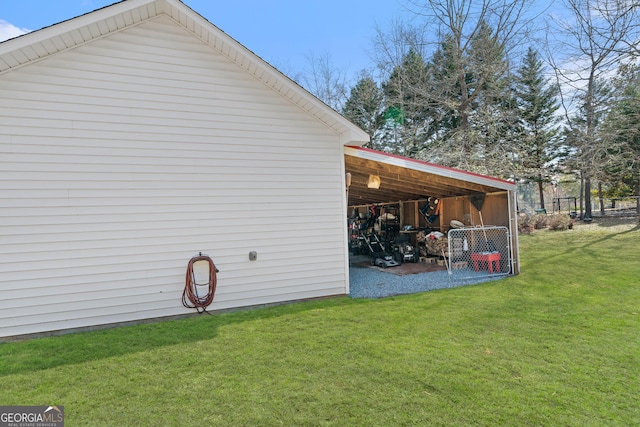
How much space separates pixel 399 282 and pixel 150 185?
5.12 meters

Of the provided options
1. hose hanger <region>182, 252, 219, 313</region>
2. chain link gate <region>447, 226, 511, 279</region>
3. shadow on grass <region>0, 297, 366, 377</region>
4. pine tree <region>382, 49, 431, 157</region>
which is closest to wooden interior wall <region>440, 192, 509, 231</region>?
chain link gate <region>447, 226, 511, 279</region>

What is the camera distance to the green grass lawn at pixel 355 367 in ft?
8.54

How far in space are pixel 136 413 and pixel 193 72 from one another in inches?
180

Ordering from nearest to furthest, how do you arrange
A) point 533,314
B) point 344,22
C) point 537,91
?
point 533,314, point 344,22, point 537,91

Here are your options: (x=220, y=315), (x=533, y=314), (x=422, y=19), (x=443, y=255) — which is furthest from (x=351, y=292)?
(x=422, y=19)

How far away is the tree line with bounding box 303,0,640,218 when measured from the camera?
11742mm

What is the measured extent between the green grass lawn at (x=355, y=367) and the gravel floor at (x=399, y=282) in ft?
2.82

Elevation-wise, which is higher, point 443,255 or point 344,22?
point 344,22

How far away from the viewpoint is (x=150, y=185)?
4.93 metres

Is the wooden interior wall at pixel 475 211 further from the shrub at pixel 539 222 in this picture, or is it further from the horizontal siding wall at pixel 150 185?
the shrub at pixel 539 222

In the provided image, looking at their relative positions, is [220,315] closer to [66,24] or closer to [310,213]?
[310,213]

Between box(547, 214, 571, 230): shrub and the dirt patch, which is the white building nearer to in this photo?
the dirt patch

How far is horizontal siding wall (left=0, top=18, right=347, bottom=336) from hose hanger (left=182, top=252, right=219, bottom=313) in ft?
0.38

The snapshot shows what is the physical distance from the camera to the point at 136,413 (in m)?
2.68
